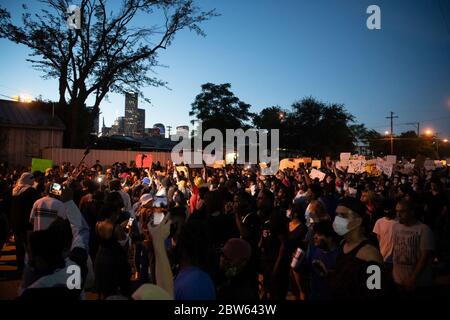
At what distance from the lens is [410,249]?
4145mm

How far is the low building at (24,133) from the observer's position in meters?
28.1

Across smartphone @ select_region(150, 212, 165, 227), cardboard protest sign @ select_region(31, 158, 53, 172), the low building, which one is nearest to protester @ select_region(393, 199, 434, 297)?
smartphone @ select_region(150, 212, 165, 227)

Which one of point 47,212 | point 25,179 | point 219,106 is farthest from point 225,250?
point 219,106

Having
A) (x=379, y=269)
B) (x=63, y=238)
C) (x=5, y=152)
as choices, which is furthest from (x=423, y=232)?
(x=5, y=152)

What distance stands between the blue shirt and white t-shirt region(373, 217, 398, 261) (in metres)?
3.01

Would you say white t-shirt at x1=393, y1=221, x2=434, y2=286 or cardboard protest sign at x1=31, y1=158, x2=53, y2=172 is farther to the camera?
cardboard protest sign at x1=31, y1=158, x2=53, y2=172

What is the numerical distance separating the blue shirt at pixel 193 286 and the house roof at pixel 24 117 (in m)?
30.6

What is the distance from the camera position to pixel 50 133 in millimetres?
30672

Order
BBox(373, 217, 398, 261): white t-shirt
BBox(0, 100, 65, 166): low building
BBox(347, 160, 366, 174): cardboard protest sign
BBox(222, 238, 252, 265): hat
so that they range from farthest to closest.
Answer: BBox(0, 100, 65, 166): low building, BBox(347, 160, 366, 174): cardboard protest sign, BBox(373, 217, 398, 261): white t-shirt, BBox(222, 238, 252, 265): hat

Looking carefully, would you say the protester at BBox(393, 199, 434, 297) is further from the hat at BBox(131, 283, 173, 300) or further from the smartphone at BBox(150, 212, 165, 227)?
the smartphone at BBox(150, 212, 165, 227)

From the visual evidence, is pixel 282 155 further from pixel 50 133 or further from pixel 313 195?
pixel 313 195

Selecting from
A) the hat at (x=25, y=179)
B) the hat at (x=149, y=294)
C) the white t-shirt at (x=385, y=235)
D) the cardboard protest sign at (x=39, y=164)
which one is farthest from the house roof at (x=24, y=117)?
the hat at (x=149, y=294)

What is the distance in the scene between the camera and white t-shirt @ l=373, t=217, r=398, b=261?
4715 mm
